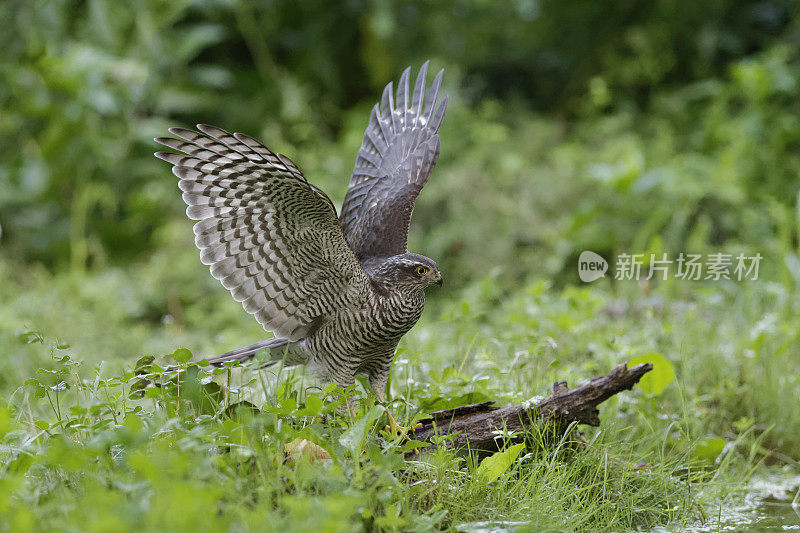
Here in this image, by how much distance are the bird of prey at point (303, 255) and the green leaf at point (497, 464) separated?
373 mm

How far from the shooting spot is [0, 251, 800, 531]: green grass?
212 centimetres

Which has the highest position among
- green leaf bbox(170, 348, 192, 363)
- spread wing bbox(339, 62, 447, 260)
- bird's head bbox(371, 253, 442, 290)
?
spread wing bbox(339, 62, 447, 260)

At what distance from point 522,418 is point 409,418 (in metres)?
0.45

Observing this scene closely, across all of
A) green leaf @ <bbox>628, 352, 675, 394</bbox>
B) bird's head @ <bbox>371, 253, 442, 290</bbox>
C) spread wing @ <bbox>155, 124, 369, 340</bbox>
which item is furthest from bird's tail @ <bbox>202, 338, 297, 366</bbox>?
green leaf @ <bbox>628, 352, 675, 394</bbox>

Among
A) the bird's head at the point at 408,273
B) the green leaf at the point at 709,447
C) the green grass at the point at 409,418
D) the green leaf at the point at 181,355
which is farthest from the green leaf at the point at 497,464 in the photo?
the green leaf at the point at 181,355

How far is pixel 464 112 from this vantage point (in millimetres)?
8297

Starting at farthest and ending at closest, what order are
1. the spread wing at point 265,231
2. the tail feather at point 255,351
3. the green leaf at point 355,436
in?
the tail feather at point 255,351
the spread wing at point 265,231
the green leaf at point 355,436

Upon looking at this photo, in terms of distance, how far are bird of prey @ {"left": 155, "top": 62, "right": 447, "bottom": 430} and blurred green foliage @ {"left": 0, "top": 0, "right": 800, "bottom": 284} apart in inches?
125

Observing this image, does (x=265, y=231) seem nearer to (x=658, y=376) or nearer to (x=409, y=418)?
(x=409, y=418)

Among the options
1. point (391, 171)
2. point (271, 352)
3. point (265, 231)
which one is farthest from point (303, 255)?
point (391, 171)

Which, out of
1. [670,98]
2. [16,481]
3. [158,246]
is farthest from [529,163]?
[16,481]

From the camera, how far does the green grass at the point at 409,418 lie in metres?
2.12

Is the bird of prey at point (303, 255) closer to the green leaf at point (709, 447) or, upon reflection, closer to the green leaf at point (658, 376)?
the green leaf at point (658, 376)

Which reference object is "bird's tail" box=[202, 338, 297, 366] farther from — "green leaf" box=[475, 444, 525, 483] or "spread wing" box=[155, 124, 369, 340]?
"green leaf" box=[475, 444, 525, 483]
